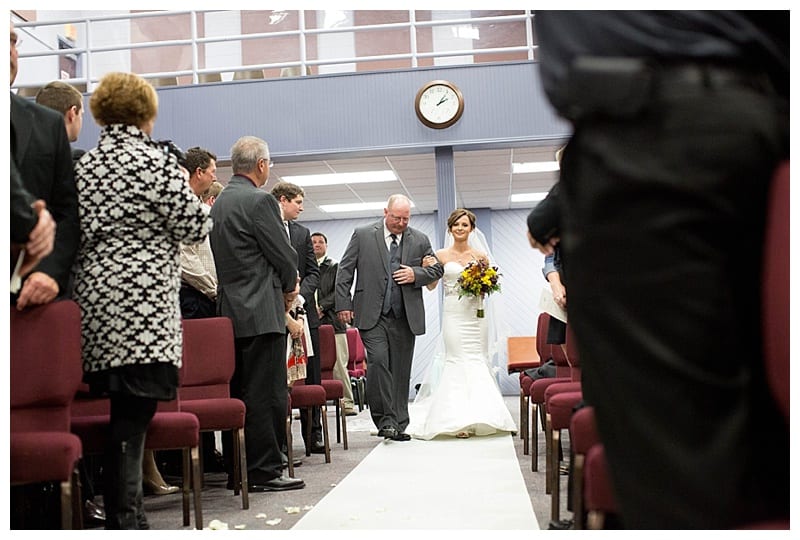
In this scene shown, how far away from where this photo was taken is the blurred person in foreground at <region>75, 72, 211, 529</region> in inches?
107

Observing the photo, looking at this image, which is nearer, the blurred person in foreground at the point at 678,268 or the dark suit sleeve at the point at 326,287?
the blurred person in foreground at the point at 678,268

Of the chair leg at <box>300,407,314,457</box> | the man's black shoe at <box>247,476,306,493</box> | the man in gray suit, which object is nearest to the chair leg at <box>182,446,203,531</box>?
the man's black shoe at <box>247,476,306,493</box>

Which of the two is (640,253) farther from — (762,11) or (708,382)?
(762,11)

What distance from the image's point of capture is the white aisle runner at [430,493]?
332 cm

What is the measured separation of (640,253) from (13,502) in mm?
2566

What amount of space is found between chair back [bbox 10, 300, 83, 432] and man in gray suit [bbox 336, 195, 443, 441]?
3.97 m

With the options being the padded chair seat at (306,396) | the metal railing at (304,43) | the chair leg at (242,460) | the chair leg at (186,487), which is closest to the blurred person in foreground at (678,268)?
the chair leg at (186,487)

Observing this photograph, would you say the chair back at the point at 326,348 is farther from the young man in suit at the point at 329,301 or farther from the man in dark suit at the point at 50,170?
the man in dark suit at the point at 50,170

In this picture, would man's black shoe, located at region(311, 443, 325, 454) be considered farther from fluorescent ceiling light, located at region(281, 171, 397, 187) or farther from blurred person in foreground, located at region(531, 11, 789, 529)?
fluorescent ceiling light, located at region(281, 171, 397, 187)

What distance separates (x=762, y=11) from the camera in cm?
82

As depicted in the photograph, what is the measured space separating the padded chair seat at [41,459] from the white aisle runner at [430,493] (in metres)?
1.11

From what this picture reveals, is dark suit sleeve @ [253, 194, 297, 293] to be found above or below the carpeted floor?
above

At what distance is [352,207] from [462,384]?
28.3 feet
